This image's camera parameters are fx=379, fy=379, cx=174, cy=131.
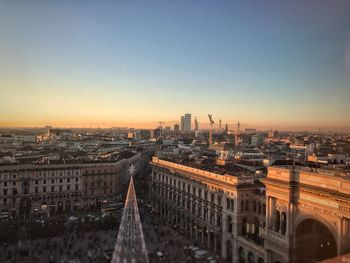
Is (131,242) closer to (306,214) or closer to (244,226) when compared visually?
(306,214)

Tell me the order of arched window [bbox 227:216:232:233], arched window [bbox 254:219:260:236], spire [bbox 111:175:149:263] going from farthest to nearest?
1. arched window [bbox 227:216:232:233]
2. arched window [bbox 254:219:260:236]
3. spire [bbox 111:175:149:263]

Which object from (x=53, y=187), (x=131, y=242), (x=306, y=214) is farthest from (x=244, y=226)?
(x=53, y=187)

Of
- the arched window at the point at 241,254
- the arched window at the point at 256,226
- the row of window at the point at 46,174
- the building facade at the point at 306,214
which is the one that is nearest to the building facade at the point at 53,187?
the row of window at the point at 46,174

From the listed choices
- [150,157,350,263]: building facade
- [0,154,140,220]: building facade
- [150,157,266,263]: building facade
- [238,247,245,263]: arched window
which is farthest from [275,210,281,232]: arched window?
[0,154,140,220]: building facade

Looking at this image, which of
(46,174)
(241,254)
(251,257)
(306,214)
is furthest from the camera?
(46,174)

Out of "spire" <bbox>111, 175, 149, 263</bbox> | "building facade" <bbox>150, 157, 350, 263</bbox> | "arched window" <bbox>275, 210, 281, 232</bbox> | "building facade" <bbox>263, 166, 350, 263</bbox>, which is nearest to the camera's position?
"building facade" <bbox>263, 166, 350, 263</bbox>

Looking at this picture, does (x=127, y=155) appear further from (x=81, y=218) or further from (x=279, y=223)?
(x=279, y=223)

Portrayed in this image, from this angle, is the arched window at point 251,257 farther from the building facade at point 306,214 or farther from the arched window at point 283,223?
the arched window at point 283,223

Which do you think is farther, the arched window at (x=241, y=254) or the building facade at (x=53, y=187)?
the building facade at (x=53, y=187)

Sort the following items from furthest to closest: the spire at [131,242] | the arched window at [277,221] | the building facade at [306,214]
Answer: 1. the arched window at [277,221]
2. the spire at [131,242]
3. the building facade at [306,214]

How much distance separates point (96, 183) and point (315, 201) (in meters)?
44.3

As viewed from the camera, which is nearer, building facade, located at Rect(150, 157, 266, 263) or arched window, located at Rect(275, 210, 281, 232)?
arched window, located at Rect(275, 210, 281, 232)

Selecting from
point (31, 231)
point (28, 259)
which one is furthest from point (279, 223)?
point (31, 231)

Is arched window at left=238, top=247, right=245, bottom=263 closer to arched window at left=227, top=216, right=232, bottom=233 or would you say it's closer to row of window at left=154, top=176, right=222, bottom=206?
arched window at left=227, top=216, right=232, bottom=233
